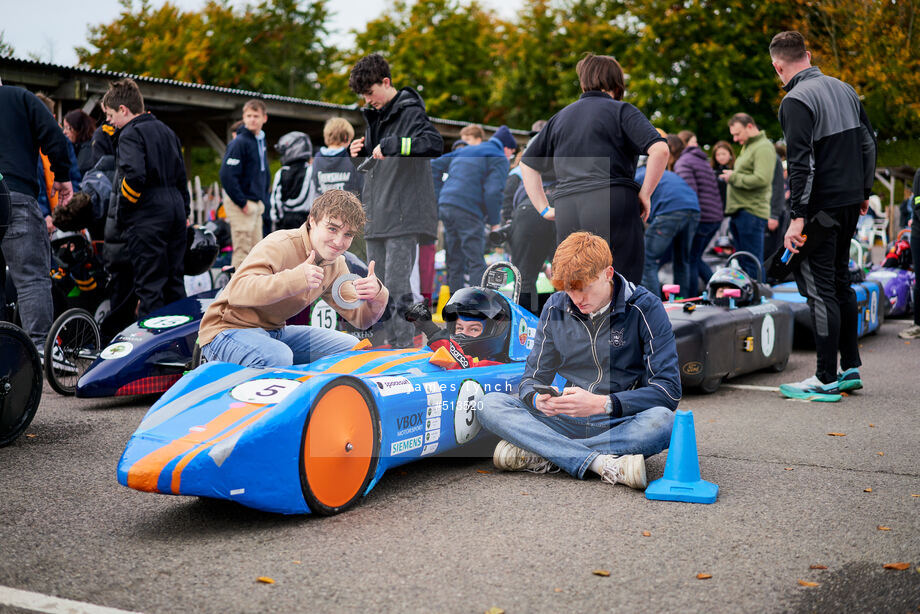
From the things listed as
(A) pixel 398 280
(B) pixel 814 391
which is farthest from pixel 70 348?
(B) pixel 814 391

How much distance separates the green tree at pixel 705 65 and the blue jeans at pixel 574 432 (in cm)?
2633

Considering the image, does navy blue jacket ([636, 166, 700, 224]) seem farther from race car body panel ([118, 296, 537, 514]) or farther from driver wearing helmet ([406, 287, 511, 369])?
race car body panel ([118, 296, 537, 514])

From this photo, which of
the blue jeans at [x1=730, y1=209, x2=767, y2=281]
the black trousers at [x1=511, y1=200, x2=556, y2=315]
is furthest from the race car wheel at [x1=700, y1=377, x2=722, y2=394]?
the blue jeans at [x1=730, y1=209, x2=767, y2=281]

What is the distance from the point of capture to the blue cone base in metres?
3.43

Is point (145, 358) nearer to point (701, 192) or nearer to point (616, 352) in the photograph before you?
point (616, 352)

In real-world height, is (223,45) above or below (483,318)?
above

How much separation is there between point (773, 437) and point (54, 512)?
10.5 feet

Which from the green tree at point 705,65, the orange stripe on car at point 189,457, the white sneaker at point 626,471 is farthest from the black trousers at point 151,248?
the green tree at point 705,65

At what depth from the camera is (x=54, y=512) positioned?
3.30 meters

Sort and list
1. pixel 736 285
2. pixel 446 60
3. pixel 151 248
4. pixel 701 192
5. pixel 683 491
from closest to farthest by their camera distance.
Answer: pixel 683 491
pixel 151 248
pixel 736 285
pixel 701 192
pixel 446 60

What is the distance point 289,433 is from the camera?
3.07m

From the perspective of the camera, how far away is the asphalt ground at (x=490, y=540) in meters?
2.51

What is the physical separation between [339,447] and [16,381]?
194 centimetres

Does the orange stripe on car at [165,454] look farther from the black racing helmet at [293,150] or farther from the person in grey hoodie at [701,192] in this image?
the person in grey hoodie at [701,192]
